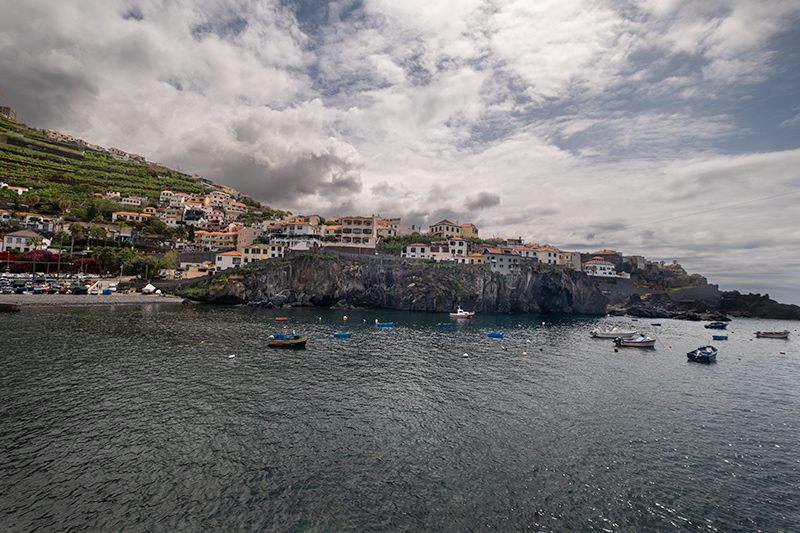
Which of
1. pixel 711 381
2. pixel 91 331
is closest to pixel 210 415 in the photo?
pixel 91 331

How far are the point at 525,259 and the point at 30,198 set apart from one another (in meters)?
175

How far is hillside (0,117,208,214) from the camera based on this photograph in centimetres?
12406

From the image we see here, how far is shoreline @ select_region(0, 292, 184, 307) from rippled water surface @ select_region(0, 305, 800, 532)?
37504mm

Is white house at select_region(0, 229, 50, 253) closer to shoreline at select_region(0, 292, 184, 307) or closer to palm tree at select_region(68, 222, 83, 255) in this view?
palm tree at select_region(68, 222, 83, 255)

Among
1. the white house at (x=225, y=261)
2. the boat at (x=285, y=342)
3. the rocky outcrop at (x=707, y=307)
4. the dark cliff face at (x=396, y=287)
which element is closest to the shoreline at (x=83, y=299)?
the dark cliff face at (x=396, y=287)

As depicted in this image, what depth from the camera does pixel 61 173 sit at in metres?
149

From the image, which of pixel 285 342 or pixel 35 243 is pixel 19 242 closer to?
pixel 35 243

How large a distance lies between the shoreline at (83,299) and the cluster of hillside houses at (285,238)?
675 inches

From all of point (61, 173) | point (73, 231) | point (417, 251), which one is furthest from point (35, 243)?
point (417, 251)

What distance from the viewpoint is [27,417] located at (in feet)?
66.5

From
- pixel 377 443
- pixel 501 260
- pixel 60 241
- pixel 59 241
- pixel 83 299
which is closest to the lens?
pixel 377 443

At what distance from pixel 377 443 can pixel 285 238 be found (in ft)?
348

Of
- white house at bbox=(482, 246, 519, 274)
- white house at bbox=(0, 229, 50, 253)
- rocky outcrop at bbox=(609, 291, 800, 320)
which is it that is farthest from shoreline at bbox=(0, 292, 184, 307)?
rocky outcrop at bbox=(609, 291, 800, 320)

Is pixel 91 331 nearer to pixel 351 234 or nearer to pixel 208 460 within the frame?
pixel 208 460
